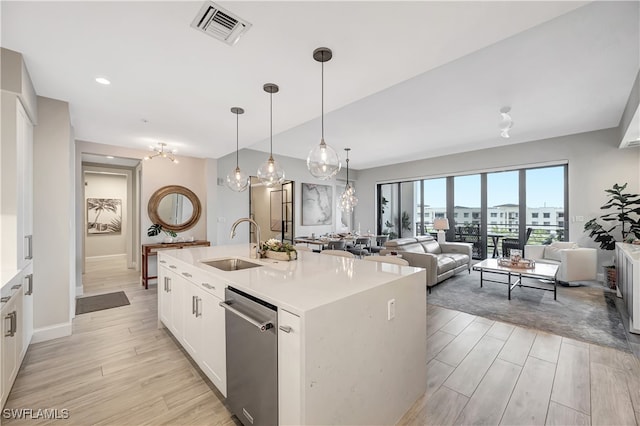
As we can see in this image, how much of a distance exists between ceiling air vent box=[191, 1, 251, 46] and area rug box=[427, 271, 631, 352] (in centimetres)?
390

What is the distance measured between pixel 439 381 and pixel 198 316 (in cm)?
Result: 195

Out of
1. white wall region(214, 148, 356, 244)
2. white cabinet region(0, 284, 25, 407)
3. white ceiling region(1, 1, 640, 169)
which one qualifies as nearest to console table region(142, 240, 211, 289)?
white wall region(214, 148, 356, 244)

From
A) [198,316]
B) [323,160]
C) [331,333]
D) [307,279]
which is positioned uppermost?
[323,160]

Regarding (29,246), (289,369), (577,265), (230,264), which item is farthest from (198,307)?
(577,265)

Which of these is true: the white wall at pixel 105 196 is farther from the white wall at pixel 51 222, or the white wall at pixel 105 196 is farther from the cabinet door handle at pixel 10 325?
the cabinet door handle at pixel 10 325

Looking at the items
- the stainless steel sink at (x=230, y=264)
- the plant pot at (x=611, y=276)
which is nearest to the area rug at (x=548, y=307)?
the plant pot at (x=611, y=276)

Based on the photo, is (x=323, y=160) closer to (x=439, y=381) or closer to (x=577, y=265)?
(x=439, y=381)

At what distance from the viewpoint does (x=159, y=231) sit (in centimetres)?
525

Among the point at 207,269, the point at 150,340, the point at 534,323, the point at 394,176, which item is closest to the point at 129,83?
the point at 207,269

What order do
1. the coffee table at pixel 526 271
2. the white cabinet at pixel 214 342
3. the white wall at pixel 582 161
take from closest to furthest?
1. the white cabinet at pixel 214 342
2. the coffee table at pixel 526 271
3. the white wall at pixel 582 161

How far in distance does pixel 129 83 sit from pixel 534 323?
5091mm

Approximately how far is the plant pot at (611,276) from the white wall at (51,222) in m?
7.73

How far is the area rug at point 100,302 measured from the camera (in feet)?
12.3

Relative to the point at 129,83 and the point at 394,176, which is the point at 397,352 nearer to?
the point at 129,83
